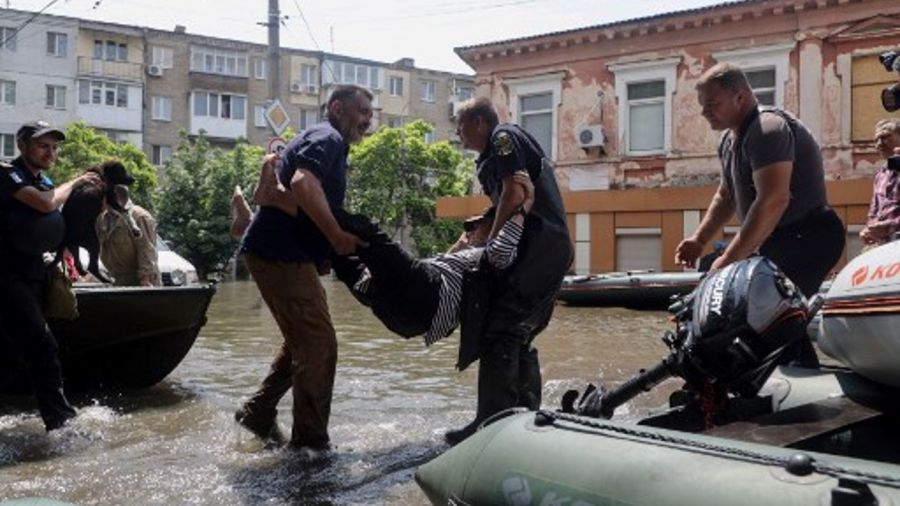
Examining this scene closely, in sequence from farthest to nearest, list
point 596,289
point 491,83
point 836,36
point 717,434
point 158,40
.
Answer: point 158,40 → point 491,83 → point 836,36 → point 596,289 → point 717,434

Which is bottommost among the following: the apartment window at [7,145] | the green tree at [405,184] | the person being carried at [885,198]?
the person being carried at [885,198]

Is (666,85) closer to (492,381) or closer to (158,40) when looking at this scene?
(492,381)

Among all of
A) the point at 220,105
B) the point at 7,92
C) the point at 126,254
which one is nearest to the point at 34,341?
the point at 126,254

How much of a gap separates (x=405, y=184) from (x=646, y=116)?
697 inches

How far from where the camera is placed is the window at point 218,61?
181ft

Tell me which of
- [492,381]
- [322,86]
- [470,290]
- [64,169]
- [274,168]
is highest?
[322,86]

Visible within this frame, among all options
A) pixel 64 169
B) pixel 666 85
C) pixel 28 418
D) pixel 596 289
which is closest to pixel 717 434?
pixel 28 418

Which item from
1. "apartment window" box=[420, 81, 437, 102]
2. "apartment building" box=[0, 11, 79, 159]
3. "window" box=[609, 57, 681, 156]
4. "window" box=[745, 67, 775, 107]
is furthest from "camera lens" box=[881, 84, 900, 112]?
"apartment window" box=[420, 81, 437, 102]

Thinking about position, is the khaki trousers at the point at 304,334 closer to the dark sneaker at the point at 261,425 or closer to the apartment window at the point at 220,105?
the dark sneaker at the point at 261,425

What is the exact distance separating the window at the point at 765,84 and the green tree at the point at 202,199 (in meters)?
19.7

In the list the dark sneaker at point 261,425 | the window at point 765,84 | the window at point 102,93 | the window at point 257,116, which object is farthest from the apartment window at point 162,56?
the dark sneaker at point 261,425

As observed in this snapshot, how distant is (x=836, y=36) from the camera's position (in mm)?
20469

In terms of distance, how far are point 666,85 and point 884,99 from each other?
19.8 metres

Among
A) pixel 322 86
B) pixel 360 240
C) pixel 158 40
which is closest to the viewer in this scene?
pixel 360 240
